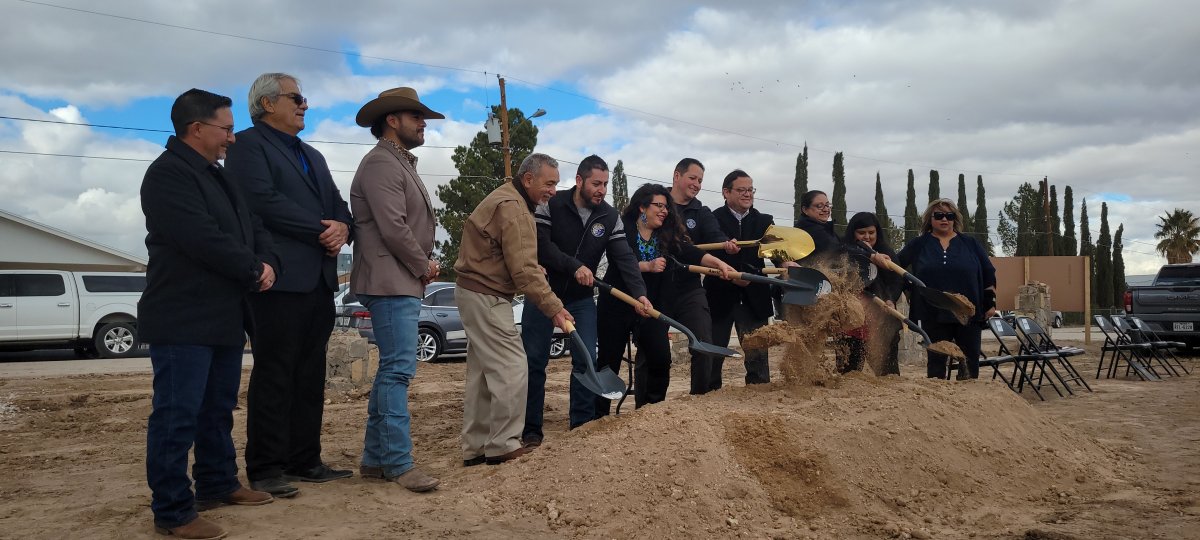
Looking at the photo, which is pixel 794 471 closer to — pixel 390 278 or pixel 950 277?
pixel 390 278

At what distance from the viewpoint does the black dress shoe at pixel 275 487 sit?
3855 millimetres

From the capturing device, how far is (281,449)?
3949mm

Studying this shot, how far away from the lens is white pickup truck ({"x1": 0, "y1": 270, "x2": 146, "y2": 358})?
1445 cm

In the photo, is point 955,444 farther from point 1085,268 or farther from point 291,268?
point 1085,268

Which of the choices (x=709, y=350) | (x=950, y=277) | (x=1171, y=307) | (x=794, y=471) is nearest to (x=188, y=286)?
(x=794, y=471)

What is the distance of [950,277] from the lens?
6.58 meters

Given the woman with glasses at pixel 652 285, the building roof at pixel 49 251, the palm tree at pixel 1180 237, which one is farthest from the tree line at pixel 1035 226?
the woman with glasses at pixel 652 285

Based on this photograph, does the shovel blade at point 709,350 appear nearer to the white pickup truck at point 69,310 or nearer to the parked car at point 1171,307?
the parked car at point 1171,307

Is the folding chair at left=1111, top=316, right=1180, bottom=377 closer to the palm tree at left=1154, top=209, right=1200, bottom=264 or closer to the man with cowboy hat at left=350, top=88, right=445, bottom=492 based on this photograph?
the man with cowboy hat at left=350, top=88, right=445, bottom=492

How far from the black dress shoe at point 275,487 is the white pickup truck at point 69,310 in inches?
489

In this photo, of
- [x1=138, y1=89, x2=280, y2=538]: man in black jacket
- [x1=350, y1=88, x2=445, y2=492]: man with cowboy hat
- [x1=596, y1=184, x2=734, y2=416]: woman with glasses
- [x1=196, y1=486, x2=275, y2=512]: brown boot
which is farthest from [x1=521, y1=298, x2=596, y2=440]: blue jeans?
[x1=138, y1=89, x2=280, y2=538]: man in black jacket

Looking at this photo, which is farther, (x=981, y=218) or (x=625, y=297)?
(x=981, y=218)

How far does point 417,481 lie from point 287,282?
3.68ft

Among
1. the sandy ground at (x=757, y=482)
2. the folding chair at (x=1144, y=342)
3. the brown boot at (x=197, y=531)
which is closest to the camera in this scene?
the brown boot at (x=197, y=531)
